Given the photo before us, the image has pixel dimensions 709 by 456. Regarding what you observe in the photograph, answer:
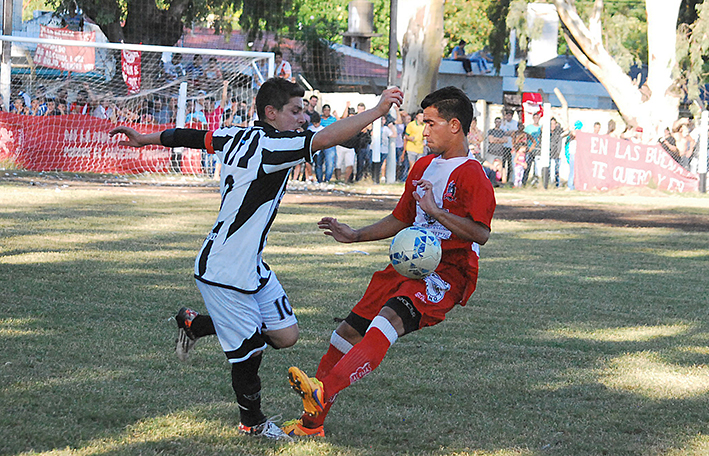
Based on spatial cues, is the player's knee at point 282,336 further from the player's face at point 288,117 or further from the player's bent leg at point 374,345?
the player's face at point 288,117

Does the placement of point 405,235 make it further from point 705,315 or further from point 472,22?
point 472,22

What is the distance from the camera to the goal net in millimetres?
20594

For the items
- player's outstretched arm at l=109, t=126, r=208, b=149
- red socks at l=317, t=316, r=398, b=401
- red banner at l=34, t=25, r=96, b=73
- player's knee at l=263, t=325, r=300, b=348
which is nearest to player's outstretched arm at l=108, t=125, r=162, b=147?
player's outstretched arm at l=109, t=126, r=208, b=149

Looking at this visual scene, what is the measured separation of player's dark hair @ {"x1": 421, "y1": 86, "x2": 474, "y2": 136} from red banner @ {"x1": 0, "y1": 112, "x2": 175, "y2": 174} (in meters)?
16.6

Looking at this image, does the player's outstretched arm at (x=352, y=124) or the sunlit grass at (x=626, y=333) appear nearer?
the player's outstretched arm at (x=352, y=124)

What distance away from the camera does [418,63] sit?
24781 mm

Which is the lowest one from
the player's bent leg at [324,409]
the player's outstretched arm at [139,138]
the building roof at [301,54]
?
the player's bent leg at [324,409]

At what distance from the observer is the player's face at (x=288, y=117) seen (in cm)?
421

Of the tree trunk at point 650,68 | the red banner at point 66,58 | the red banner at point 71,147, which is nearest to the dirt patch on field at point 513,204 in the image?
the red banner at point 71,147

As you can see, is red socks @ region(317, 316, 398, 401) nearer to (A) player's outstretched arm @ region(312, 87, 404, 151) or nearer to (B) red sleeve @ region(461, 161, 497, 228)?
(B) red sleeve @ region(461, 161, 497, 228)

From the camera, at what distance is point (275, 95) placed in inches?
166

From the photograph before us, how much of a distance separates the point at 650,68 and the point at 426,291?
23710mm

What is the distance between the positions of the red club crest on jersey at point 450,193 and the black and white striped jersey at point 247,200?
751 mm

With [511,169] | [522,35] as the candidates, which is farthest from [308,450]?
[522,35]
